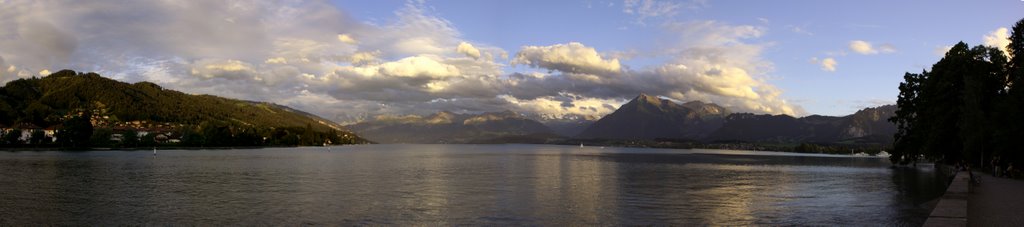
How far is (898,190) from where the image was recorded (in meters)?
61.4

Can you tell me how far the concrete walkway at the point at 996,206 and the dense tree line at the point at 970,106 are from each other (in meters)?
9.35

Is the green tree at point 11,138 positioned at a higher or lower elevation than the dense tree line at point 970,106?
lower

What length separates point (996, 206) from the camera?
37500mm

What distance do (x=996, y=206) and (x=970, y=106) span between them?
39.7m

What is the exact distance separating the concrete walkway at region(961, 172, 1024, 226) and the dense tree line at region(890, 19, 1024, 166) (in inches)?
368

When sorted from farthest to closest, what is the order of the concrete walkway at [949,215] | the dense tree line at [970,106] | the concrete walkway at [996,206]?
the dense tree line at [970,106] → the concrete walkway at [996,206] → the concrete walkway at [949,215]

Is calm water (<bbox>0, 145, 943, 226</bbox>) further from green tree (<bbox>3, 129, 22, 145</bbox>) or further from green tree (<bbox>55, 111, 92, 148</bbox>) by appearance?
green tree (<bbox>3, 129, 22, 145</bbox>)

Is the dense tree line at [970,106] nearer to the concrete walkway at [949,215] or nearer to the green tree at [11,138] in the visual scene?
the concrete walkway at [949,215]

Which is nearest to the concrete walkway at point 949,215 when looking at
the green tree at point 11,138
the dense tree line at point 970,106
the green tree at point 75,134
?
the dense tree line at point 970,106

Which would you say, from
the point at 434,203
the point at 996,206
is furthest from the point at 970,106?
the point at 434,203

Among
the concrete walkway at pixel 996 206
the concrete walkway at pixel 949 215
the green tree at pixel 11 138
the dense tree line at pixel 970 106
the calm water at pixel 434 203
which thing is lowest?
the calm water at pixel 434 203

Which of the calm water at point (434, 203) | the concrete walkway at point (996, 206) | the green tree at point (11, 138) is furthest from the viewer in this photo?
the green tree at point (11, 138)

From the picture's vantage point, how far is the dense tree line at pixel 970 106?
6025 centimetres

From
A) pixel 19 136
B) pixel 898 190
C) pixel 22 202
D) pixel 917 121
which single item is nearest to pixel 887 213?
pixel 898 190
